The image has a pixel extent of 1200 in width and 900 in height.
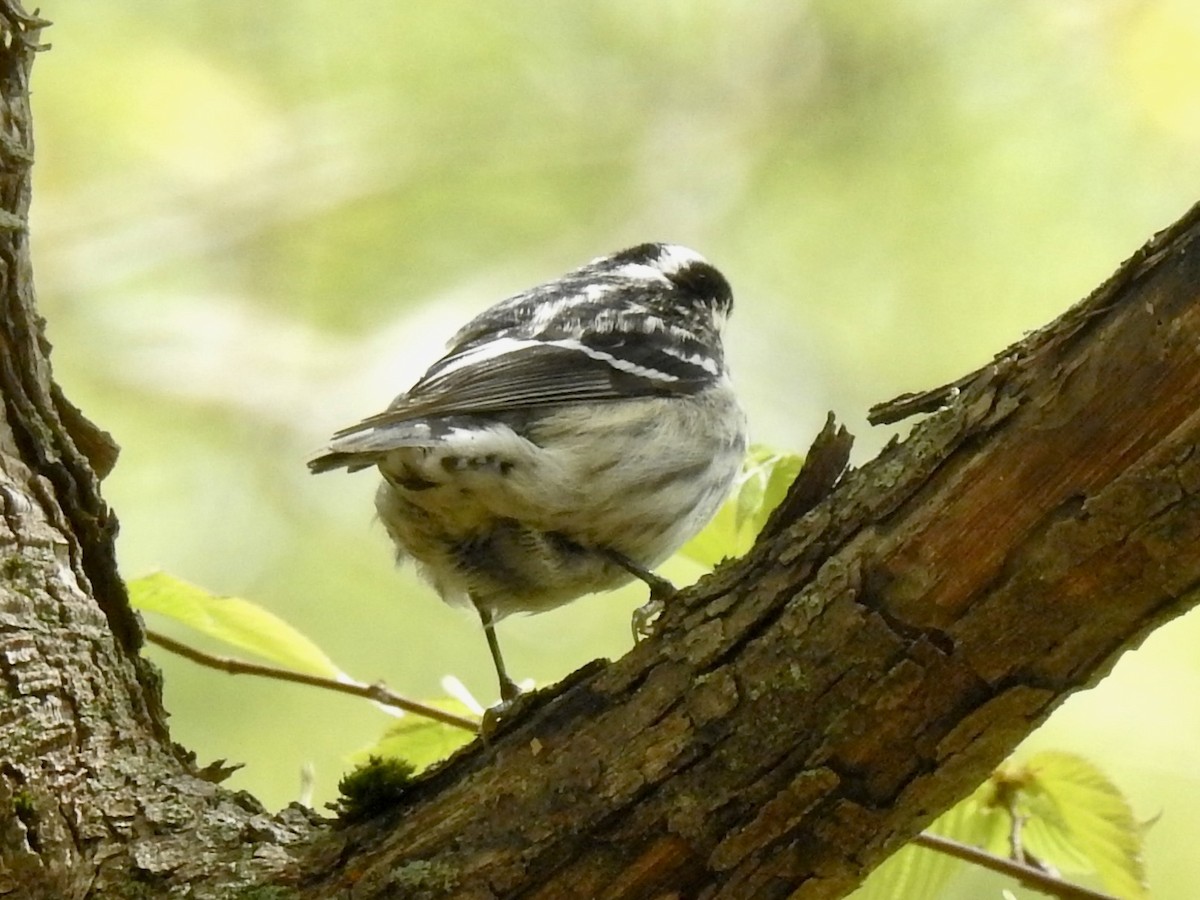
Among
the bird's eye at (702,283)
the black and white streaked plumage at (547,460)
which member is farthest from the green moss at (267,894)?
the bird's eye at (702,283)

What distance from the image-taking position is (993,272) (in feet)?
15.2

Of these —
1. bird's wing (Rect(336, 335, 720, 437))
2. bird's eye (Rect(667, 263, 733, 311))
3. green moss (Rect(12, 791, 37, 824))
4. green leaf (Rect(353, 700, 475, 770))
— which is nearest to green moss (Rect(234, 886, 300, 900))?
green moss (Rect(12, 791, 37, 824))

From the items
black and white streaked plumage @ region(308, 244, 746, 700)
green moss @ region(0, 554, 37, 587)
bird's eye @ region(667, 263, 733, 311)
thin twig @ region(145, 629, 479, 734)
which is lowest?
thin twig @ region(145, 629, 479, 734)

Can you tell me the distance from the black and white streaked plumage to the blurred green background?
1526mm

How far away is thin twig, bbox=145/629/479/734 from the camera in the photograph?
231 centimetres

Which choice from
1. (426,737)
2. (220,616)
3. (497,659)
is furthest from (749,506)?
(497,659)

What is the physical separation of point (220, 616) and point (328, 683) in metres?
0.21

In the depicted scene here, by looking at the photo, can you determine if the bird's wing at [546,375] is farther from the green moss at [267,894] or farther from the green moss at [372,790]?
the green moss at [267,894]

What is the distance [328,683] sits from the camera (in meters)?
2.30

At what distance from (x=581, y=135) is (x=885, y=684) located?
3767mm

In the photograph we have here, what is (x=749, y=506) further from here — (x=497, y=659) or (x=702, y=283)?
(x=702, y=283)

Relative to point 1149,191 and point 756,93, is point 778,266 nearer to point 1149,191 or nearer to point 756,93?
point 756,93

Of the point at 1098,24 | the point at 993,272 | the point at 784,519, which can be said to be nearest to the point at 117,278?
the point at 993,272

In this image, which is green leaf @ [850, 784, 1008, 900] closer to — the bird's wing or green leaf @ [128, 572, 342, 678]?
green leaf @ [128, 572, 342, 678]
